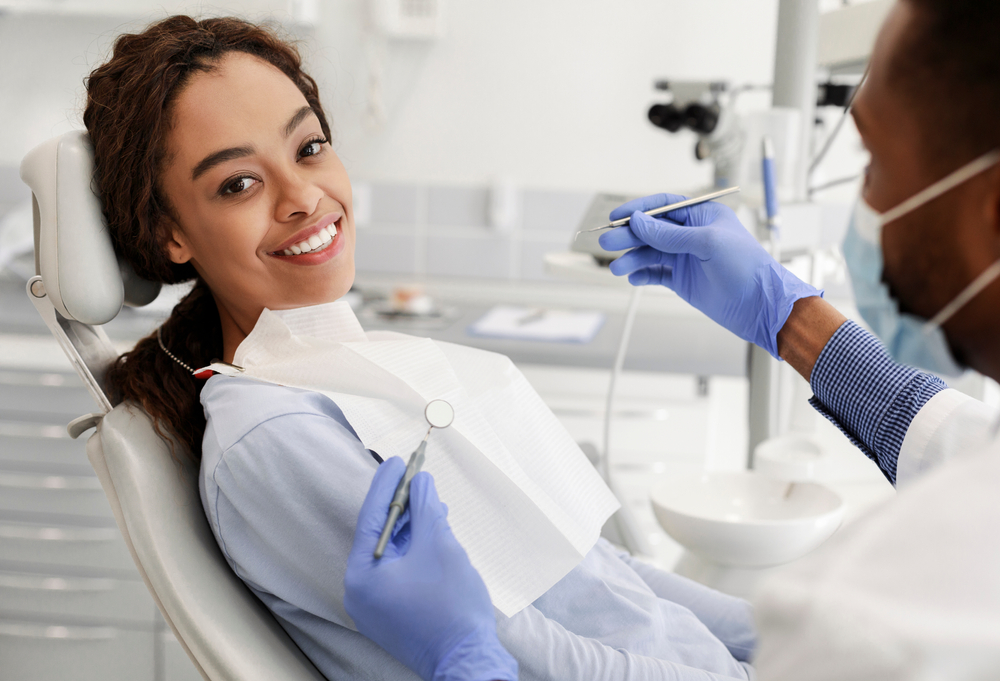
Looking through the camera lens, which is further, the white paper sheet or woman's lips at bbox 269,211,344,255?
the white paper sheet

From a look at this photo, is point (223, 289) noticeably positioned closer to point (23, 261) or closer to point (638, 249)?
point (638, 249)

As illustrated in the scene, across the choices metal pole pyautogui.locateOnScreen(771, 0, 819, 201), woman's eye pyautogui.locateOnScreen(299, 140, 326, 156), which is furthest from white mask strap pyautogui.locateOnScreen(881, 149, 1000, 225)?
metal pole pyautogui.locateOnScreen(771, 0, 819, 201)

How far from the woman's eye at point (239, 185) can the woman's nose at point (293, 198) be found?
4cm

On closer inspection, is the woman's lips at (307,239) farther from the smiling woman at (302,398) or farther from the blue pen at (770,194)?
the blue pen at (770,194)

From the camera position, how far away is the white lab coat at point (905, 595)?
46 centimetres

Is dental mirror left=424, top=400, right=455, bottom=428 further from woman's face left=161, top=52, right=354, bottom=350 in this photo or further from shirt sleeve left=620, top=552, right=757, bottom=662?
shirt sleeve left=620, top=552, right=757, bottom=662

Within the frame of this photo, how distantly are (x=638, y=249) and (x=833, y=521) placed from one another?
1.78 feet

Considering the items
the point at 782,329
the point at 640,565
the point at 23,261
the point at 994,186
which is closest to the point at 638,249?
the point at 782,329

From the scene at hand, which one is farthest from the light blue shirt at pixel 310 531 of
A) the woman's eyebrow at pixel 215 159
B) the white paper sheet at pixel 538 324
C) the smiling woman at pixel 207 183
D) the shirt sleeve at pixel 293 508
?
the white paper sheet at pixel 538 324

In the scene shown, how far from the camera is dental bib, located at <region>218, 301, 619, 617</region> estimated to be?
3.02ft

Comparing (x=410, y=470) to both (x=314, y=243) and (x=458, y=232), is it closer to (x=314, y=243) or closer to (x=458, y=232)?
(x=314, y=243)

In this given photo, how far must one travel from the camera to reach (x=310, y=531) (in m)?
0.82

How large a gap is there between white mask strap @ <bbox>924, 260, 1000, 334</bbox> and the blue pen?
3.03ft

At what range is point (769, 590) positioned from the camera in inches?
20.5
